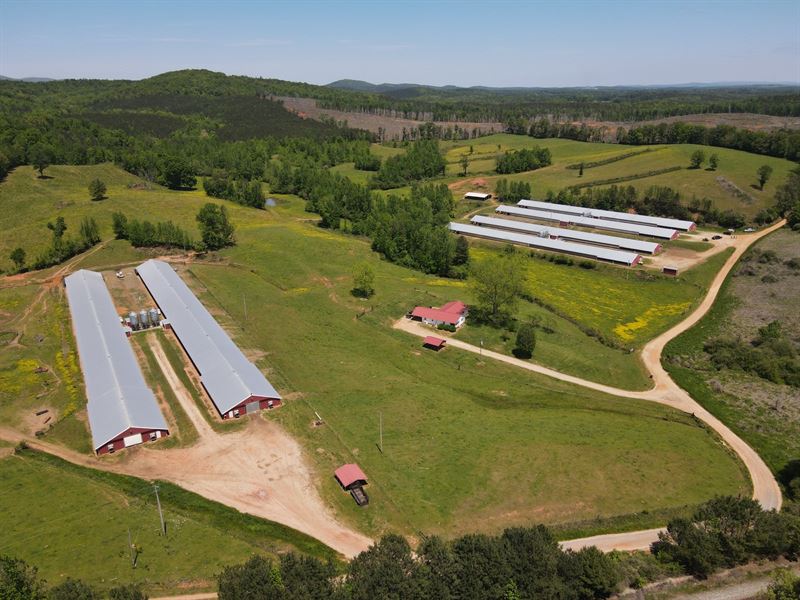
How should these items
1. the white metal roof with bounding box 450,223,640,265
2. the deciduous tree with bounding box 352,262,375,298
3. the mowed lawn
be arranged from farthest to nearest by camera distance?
1. the mowed lawn
2. the white metal roof with bounding box 450,223,640,265
3. the deciduous tree with bounding box 352,262,375,298

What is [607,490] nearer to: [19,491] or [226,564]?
[226,564]

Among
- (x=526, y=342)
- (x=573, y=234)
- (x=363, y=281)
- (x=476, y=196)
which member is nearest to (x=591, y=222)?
(x=573, y=234)

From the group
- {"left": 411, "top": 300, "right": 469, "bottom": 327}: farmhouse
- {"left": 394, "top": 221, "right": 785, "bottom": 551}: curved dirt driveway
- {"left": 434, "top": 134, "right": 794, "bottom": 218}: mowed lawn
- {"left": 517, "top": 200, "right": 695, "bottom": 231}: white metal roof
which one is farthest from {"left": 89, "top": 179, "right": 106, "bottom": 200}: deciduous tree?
{"left": 434, "top": 134, "right": 794, "bottom": 218}: mowed lawn

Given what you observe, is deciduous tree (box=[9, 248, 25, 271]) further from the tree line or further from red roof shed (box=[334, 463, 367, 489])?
red roof shed (box=[334, 463, 367, 489])

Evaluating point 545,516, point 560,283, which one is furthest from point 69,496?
point 560,283

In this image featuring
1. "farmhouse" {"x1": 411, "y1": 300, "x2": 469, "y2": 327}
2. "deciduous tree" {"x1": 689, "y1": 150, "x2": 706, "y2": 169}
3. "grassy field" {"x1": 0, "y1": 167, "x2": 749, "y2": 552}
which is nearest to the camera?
"grassy field" {"x1": 0, "y1": 167, "x2": 749, "y2": 552}

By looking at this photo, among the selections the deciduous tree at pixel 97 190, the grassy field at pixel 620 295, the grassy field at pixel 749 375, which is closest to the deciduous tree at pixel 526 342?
the grassy field at pixel 620 295

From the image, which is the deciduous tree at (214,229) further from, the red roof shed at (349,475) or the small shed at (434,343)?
the red roof shed at (349,475)
